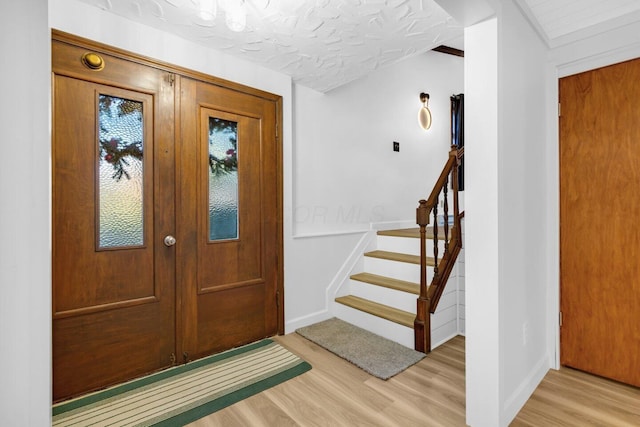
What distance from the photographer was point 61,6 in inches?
69.6

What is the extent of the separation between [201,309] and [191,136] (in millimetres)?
1282

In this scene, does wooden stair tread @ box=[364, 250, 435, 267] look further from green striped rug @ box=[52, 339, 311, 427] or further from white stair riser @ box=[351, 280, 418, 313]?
green striped rug @ box=[52, 339, 311, 427]

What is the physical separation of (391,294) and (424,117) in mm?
2881

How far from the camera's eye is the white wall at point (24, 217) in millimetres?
496

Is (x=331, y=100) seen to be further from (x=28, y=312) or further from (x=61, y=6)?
(x=28, y=312)

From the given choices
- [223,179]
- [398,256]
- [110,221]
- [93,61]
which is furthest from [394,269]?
[93,61]

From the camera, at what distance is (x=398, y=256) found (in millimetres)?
3225

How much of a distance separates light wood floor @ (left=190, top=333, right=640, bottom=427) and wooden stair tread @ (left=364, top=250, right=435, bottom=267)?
36.5 inches

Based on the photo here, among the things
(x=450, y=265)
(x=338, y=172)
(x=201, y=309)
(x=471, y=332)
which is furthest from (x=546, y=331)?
(x=201, y=309)

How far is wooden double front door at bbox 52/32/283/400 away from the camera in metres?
1.82

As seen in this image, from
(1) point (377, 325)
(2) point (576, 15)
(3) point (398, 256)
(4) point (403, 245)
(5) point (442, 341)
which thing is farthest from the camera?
(4) point (403, 245)

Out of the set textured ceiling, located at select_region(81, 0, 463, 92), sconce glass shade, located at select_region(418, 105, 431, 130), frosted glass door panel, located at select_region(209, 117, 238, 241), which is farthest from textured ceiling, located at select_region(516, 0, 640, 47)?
sconce glass shade, located at select_region(418, 105, 431, 130)

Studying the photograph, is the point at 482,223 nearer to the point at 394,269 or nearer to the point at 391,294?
the point at 391,294

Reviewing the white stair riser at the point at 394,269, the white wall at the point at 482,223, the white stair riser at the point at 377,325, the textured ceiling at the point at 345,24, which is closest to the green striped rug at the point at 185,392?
the white stair riser at the point at 377,325
